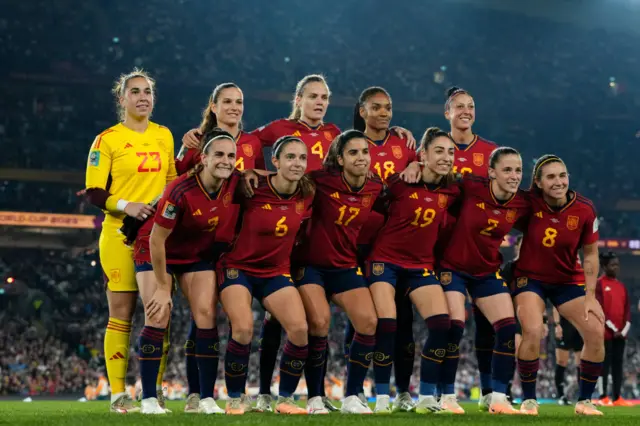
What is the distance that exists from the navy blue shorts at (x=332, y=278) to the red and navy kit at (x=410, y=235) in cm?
21

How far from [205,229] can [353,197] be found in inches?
46.1

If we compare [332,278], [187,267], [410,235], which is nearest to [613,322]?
[410,235]

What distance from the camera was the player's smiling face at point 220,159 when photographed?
21.0ft

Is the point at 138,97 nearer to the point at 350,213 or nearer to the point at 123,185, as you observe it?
the point at 123,185

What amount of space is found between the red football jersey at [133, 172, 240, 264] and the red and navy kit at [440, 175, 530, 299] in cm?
189

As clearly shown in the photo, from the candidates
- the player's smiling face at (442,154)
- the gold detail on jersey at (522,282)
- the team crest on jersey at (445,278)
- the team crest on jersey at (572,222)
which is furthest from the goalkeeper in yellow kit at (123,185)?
the team crest on jersey at (572,222)

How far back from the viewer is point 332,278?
23.2 feet

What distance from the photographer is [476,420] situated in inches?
230

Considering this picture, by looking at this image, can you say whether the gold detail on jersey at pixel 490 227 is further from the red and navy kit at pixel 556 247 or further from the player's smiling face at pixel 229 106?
the player's smiling face at pixel 229 106

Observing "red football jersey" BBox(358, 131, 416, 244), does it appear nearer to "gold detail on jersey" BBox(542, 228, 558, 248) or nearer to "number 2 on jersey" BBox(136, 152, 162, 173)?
"gold detail on jersey" BBox(542, 228, 558, 248)

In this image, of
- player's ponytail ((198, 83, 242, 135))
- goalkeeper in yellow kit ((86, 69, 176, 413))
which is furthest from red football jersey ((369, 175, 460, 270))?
goalkeeper in yellow kit ((86, 69, 176, 413))

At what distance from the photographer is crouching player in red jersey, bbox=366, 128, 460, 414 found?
707 centimetres

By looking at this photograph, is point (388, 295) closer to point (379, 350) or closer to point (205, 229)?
point (379, 350)

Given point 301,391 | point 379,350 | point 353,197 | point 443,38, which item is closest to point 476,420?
point 379,350
